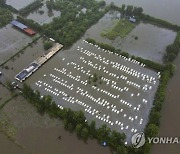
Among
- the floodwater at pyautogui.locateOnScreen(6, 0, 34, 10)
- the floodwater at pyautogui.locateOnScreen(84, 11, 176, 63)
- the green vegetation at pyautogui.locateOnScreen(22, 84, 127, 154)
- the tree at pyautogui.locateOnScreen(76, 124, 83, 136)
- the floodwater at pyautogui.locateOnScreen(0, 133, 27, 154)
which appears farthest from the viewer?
the floodwater at pyautogui.locateOnScreen(6, 0, 34, 10)

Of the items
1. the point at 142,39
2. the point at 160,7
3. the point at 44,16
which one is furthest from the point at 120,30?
the point at 44,16

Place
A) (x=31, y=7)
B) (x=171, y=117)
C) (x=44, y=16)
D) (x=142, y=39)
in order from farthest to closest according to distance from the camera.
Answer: (x=31, y=7) < (x=44, y=16) < (x=142, y=39) < (x=171, y=117)

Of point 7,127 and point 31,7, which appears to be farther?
point 31,7

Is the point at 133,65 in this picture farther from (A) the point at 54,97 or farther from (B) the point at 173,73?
(A) the point at 54,97

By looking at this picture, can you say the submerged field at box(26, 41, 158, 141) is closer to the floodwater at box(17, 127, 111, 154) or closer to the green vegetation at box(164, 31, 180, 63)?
the floodwater at box(17, 127, 111, 154)

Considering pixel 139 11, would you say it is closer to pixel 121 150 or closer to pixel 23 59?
pixel 23 59

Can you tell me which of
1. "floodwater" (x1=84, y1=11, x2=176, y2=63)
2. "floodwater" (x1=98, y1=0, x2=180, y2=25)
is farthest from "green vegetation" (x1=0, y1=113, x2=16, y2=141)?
"floodwater" (x1=98, y1=0, x2=180, y2=25)

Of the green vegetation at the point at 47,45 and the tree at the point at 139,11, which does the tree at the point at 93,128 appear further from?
the tree at the point at 139,11
